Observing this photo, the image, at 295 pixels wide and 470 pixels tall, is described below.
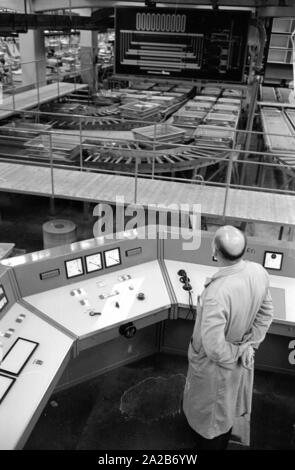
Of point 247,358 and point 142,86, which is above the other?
point 142,86

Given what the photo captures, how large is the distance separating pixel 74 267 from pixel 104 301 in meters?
0.41

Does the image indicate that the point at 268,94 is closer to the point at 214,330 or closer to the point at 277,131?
the point at 277,131

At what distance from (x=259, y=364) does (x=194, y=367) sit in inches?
65.4

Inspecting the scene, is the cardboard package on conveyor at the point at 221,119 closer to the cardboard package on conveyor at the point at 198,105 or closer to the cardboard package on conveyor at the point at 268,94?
the cardboard package on conveyor at the point at 198,105

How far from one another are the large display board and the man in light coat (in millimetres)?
4217

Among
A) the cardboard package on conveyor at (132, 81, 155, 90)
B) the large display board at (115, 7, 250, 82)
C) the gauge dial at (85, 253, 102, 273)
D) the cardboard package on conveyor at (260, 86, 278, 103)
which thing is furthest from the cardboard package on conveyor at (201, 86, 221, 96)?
the gauge dial at (85, 253, 102, 273)

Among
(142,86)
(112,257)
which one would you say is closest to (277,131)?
(142,86)

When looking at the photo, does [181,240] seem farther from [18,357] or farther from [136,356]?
[18,357]

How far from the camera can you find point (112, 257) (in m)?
3.75

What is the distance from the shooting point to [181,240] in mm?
3930

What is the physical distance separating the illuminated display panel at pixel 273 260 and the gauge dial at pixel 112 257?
1345 millimetres

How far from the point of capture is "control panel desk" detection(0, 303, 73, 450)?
229 centimetres
